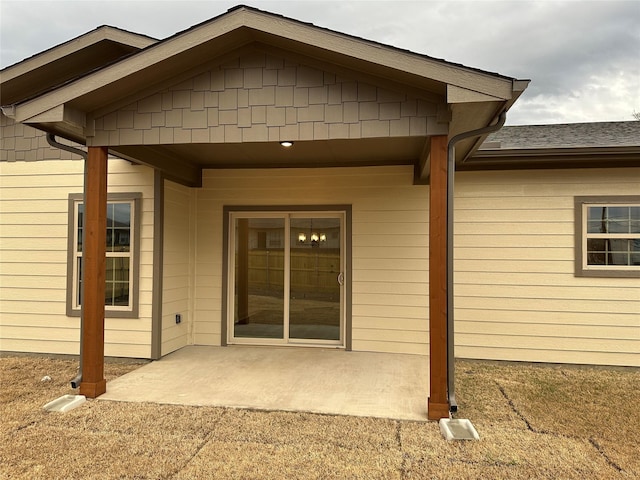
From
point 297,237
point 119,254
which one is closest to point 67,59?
point 119,254

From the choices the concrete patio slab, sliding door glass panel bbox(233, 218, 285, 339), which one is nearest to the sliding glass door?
sliding door glass panel bbox(233, 218, 285, 339)

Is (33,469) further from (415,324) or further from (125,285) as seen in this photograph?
(415,324)

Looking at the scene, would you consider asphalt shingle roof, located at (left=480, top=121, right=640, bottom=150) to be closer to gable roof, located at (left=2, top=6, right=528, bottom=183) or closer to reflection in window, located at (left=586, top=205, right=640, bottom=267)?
reflection in window, located at (left=586, top=205, right=640, bottom=267)

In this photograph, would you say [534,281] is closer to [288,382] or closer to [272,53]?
[288,382]

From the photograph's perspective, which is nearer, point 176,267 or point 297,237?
point 176,267

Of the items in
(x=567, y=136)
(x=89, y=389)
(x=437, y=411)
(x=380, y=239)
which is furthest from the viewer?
(x=567, y=136)

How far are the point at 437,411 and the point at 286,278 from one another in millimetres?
3190

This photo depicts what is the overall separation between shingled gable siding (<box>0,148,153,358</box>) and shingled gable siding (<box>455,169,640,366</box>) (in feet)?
15.2

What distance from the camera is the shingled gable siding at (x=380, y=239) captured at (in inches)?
230

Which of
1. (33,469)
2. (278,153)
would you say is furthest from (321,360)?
(33,469)

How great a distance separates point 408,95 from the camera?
11.9ft

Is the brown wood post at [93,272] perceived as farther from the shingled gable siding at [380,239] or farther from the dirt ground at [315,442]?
the shingled gable siding at [380,239]

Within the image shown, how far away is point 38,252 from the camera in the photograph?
582cm

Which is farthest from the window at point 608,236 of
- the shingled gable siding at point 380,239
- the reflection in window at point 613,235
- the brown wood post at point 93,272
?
the brown wood post at point 93,272
